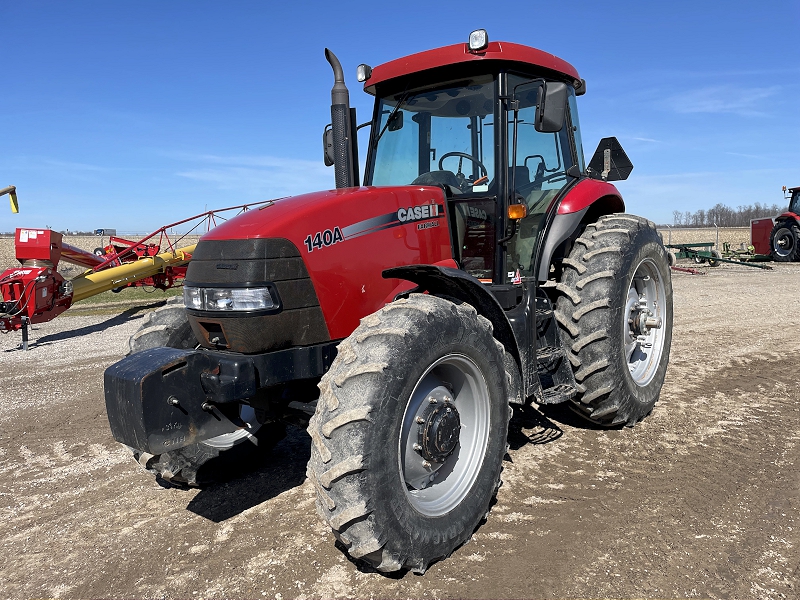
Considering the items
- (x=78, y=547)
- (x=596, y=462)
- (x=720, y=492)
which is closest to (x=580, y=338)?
(x=596, y=462)

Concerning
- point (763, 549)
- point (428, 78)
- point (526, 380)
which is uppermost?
point (428, 78)

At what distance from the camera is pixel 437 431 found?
2.88 m

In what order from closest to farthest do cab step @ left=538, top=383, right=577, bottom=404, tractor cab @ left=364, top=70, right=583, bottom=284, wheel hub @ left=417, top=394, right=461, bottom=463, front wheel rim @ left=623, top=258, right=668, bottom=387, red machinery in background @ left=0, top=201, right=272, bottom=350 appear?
wheel hub @ left=417, top=394, right=461, bottom=463, cab step @ left=538, top=383, right=577, bottom=404, tractor cab @ left=364, top=70, right=583, bottom=284, front wheel rim @ left=623, top=258, right=668, bottom=387, red machinery in background @ left=0, top=201, right=272, bottom=350

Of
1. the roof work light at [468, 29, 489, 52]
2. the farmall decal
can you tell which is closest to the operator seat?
the farmall decal

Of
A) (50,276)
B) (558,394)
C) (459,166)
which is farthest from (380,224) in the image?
(50,276)

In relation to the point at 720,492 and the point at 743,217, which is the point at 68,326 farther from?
the point at 743,217

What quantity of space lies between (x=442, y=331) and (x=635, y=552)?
4.52 feet

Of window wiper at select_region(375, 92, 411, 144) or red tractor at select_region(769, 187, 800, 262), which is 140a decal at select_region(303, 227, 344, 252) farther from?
red tractor at select_region(769, 187, 800, 262)

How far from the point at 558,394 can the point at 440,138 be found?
6.23ft

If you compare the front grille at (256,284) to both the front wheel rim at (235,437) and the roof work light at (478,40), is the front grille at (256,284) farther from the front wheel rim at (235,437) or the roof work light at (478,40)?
the roof work light at (478,40)

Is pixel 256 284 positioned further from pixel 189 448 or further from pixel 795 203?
pixel 795 203

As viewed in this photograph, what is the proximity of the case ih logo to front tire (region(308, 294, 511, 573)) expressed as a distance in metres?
0.70

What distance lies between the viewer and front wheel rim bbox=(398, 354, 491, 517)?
2.87 meters

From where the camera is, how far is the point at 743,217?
3430 inches
